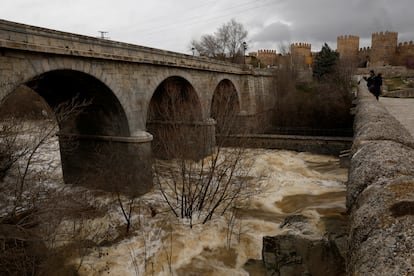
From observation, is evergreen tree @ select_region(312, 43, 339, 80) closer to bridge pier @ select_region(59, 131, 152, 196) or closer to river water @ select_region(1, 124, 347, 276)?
river water @ select_region(1, 124, 347, 276)

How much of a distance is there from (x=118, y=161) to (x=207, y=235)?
539cm

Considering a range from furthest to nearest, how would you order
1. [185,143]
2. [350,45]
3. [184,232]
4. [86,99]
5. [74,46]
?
[350,45] < [86,99] < [185,143] < [74,46] < [184,232]

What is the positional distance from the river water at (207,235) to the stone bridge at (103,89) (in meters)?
2.28

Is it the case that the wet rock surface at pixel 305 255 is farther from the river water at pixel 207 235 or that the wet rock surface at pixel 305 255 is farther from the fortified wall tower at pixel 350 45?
the fortified wall tower at pixel 350 45

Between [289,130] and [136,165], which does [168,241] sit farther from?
[289,130]

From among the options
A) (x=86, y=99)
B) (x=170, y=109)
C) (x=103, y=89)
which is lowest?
(x=170, y=109)

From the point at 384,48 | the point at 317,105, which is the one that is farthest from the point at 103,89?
the point at 384,48

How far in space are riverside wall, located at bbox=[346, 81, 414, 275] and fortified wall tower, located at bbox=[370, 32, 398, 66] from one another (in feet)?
156

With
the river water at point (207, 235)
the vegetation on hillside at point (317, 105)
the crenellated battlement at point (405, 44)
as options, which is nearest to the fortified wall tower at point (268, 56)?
the crenellated battlement at point (405, 44)

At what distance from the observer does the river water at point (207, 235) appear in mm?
7332

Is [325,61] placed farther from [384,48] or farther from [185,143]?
[185,143]

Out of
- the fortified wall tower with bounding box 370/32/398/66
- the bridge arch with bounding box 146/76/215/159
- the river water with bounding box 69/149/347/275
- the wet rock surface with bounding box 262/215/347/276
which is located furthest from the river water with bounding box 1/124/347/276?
the fortified wall tower with bounding box 370/32/398/66

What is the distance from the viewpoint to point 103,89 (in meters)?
10.5

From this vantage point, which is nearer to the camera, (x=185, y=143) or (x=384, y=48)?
(x=185, y=143)
